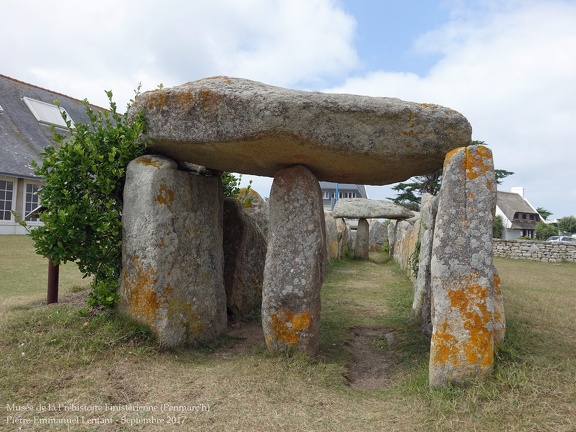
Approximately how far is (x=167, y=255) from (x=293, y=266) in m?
1.43

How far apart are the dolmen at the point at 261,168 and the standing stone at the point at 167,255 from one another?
0.04 ft

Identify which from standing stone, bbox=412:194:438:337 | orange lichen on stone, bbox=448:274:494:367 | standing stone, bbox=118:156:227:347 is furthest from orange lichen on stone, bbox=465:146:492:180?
standing stone, bbox=118:156:227:347

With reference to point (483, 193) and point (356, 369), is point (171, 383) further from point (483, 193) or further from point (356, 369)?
point (483, 193)

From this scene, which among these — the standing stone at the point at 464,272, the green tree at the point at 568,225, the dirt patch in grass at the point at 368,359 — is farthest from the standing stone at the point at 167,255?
the green tree at the point at 568,225

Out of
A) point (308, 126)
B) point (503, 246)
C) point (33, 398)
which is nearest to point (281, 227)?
point (308, 126)

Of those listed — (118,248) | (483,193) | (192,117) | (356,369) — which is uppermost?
(192,117)

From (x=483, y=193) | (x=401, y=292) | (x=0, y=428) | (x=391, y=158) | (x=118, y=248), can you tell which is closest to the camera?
(x=0, y=428)

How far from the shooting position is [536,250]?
2119 cm

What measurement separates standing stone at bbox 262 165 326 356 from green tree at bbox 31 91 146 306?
1786 mm

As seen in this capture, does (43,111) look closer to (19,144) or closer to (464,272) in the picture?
(19,144)

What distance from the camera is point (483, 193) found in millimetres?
4340

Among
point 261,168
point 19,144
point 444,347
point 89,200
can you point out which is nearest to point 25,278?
point 89,200

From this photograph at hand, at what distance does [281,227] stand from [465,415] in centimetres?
265

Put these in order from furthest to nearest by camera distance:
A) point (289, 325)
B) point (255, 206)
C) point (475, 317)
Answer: point (255, 206) < point (289, 325) < point (475, 317)
